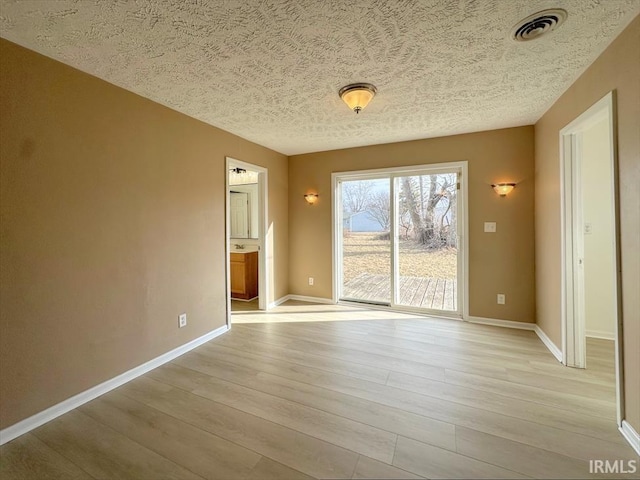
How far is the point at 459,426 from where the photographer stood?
5.98 ft

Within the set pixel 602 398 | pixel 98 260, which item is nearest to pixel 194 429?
pixel 98 260

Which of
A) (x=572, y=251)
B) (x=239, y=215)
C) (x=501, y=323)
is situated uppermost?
(x=239, y=215)

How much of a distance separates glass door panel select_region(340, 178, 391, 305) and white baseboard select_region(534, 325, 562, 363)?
73.2 inches

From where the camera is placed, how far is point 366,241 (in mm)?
4465

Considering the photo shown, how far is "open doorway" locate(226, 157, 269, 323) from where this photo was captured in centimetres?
401

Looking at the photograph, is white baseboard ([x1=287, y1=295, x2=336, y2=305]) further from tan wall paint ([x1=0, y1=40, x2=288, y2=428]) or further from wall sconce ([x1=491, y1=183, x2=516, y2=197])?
wall sconce ([x1=491, y1=183, x2=516, y2=197])

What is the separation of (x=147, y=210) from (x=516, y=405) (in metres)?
3.43

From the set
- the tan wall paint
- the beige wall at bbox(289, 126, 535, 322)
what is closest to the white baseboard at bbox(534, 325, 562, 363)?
the beige wall at bbox(289, 126, 535, 322)

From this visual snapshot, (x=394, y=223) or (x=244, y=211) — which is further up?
(x=244, y=211)

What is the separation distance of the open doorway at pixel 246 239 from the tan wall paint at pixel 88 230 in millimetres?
721

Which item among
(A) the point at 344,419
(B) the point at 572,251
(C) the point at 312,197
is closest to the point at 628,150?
(B) the point at 572,251

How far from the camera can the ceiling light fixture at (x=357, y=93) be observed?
93.0 inches

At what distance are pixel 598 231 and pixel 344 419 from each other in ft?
11.4

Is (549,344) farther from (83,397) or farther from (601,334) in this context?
(83,397)
